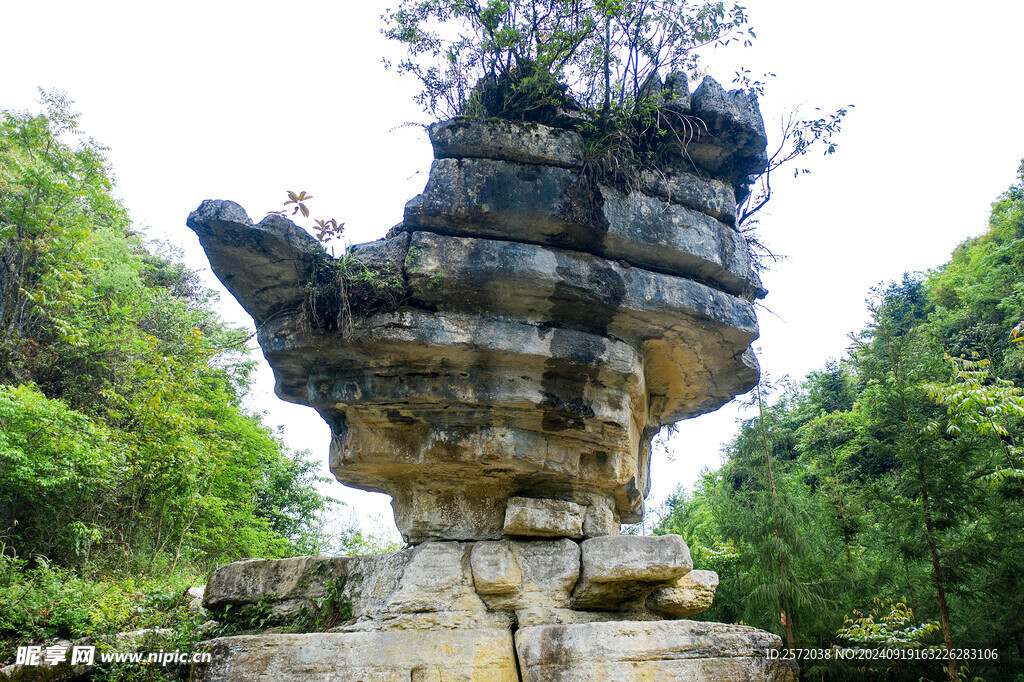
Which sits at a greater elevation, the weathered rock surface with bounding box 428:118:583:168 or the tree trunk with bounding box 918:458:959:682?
the weathered rock surface with bounding box 428:118:583:168

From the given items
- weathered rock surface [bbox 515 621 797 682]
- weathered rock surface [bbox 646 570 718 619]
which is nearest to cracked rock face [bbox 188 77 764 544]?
weathered rock surface [bbox 646 570 718 619]

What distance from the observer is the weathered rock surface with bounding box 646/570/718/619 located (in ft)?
14.3

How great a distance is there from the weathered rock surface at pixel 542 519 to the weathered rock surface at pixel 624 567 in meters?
0.19

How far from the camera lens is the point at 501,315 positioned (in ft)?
13.7

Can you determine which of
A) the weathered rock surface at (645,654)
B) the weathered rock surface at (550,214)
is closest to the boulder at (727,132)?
the weathered rock surface at (550,214)

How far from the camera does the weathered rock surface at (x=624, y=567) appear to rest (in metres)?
4.07

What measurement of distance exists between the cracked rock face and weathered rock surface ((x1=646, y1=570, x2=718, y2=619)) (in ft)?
1.98

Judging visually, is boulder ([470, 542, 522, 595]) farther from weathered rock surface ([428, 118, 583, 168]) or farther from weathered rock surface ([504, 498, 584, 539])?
weathered rock surface ([428, 118, 583, 168])

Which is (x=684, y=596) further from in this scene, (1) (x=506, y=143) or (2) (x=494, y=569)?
(1) (x=506, y=143)

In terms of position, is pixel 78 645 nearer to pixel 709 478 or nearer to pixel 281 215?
pixel 281 215

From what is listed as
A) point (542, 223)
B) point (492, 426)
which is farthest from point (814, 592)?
point (542, 223)

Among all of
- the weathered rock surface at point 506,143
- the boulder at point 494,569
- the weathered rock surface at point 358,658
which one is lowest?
the weathered rock surface at point 358,658

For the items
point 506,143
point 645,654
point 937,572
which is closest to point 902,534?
point 937,572

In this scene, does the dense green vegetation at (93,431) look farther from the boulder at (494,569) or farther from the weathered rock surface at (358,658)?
the boulder at (494,569)
